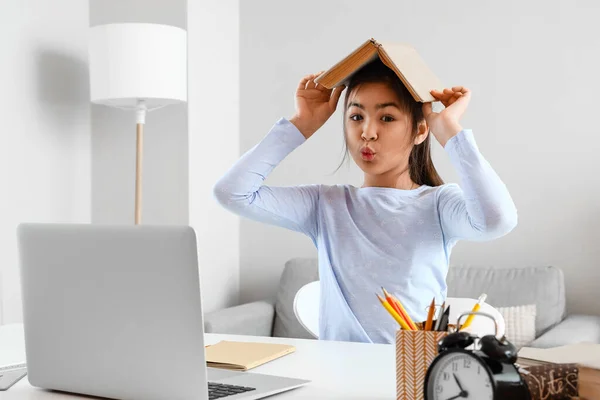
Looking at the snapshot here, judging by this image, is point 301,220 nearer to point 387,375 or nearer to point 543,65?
point 387,375

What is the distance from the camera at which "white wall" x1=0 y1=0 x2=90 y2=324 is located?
2908 mm

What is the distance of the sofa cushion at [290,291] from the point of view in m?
3.23

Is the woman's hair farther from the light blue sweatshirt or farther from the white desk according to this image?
the white desk

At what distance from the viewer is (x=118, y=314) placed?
3.27ft

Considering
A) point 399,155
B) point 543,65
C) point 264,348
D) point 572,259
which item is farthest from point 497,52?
point 264,348

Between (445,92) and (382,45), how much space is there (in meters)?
0.16

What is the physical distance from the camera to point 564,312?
118 inches

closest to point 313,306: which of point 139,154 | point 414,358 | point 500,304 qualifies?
point 414,358

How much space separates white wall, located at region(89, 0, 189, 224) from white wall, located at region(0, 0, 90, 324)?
6 centimetres

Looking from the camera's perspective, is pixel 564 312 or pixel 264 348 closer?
pixel 264 348

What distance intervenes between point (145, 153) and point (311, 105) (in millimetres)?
1797

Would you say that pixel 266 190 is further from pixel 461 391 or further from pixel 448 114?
pixel 461 391

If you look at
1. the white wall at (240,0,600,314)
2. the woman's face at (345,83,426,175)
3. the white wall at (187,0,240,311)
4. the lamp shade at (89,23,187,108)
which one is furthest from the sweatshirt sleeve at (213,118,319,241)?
the white wall at (240,0,600,314)

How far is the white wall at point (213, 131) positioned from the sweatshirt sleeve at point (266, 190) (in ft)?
5.34
